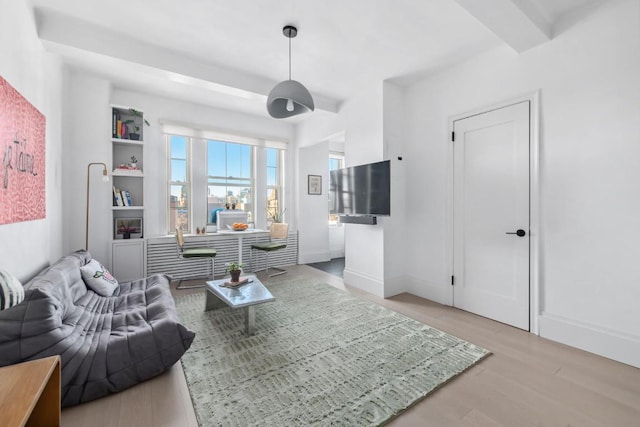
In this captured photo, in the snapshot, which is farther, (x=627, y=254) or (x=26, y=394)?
(x=627, y=254)

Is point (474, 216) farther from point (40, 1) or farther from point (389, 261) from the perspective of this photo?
point (40, 1)

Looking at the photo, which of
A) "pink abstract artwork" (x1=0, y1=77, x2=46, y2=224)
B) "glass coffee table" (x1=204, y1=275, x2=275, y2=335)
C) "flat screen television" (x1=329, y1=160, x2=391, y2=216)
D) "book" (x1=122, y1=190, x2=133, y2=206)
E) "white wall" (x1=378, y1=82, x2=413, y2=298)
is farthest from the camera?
"book" (x1=122, y1=190, x2=133, y2=206)

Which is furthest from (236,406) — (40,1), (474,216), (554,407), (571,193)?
(40,1)

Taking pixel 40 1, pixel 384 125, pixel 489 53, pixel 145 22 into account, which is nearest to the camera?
pixel 40 1

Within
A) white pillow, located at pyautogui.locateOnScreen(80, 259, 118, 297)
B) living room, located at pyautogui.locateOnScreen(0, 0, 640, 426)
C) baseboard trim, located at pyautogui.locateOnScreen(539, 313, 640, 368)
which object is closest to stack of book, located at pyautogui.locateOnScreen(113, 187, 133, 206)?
living room, located at pyautogui.locateOnScreen(0, 0, 640, 426)

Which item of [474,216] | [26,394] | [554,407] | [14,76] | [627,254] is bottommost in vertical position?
[554,407]

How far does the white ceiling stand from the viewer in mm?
2365

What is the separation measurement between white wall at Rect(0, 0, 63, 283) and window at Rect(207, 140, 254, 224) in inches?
80.6

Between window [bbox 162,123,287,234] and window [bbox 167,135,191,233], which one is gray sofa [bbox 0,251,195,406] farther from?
window [bbox 162,123,287,234]

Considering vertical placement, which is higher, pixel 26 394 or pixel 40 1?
pixel 40 1

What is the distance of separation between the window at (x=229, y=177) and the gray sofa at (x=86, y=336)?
2.64 m

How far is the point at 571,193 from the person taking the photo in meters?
2.46

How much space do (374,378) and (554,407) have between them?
1.08 m

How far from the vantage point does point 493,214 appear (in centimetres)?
301
